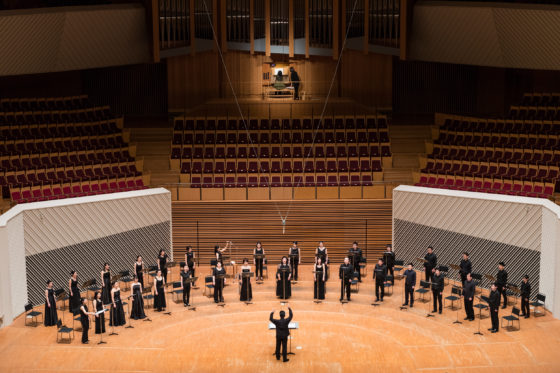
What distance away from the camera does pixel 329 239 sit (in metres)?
18.4

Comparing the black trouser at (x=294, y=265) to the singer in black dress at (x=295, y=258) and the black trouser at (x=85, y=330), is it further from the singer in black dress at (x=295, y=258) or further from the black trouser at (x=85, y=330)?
the black trouser at (x=85, y=330)

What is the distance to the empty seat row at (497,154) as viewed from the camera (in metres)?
17.9

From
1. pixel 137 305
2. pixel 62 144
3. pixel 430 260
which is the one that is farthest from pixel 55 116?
pixel 430 260

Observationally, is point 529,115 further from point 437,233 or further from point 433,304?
point 433,304

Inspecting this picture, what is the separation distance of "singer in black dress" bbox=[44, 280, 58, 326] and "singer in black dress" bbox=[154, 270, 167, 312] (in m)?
1.97

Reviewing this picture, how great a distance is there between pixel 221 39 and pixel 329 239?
21.7ft

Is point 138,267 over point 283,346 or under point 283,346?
over

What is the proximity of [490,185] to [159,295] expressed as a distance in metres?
8.17

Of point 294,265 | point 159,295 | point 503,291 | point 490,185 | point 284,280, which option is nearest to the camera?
point 503,291

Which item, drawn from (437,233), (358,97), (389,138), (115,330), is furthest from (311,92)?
(115,330)

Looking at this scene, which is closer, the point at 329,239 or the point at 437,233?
the point at 437,233

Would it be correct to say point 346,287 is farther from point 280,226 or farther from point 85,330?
point 85,330

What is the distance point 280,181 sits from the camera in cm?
1936

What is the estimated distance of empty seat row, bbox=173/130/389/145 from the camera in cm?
2052
